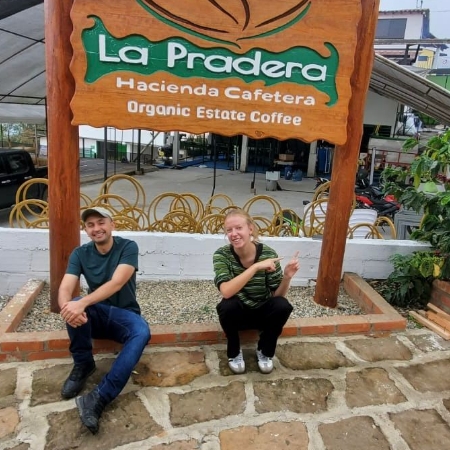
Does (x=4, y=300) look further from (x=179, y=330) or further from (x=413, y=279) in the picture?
(x=413, y=279)

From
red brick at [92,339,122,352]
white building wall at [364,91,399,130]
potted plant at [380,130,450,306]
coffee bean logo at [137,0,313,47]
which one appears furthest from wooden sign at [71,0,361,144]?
white building wall at [364,91,399,130]

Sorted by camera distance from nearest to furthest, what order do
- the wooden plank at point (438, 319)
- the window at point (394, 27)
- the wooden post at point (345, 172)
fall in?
the wooden post at point (345, 172)
the wooden plank at point (438, 319)
the window at point (394, 27)

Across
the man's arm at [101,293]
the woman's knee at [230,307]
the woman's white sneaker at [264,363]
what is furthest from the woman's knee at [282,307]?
the man's arm at [101,293]

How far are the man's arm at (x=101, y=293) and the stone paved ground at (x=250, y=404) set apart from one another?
52 cm

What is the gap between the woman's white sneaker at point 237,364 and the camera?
8.48ft

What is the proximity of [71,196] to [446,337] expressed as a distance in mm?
3031

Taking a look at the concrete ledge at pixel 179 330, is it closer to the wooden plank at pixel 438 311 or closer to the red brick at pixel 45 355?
the red brick at pixel 45 355

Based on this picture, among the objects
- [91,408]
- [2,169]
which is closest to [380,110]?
[2,169]

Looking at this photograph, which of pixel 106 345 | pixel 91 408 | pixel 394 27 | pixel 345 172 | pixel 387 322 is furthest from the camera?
pixel 394 27

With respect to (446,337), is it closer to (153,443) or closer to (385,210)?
(153,443)

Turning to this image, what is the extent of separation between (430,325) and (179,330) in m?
2.04

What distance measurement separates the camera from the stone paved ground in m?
2.08

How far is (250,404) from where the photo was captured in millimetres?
2338

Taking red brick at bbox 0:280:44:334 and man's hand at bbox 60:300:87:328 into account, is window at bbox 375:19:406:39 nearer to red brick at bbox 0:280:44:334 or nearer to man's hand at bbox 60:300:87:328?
red brick at bbox 0:280:44:334
